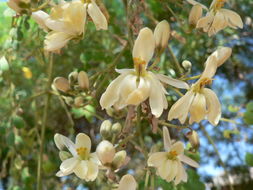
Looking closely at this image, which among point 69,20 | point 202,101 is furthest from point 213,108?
point 69,20

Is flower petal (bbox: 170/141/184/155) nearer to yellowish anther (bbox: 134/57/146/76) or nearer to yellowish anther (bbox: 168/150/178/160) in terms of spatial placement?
yellowish anther (bbox: 168/150/178/160)

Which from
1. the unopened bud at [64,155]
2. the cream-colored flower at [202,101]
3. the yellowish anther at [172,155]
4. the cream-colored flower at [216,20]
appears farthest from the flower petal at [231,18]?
A: the unopened bud at [64,155]

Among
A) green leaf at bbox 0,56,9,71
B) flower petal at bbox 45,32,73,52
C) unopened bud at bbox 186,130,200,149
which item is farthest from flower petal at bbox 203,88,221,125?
green leaf at bbox 0,56,9,71

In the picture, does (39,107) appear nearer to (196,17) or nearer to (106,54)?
(106,54)

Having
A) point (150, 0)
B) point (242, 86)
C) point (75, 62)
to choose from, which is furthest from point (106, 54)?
point (242, 86)

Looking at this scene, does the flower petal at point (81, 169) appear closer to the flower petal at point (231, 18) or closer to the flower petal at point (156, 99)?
the flower petal at point (156, 99)

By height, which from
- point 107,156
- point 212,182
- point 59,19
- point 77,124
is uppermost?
point 59,19
